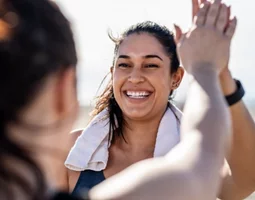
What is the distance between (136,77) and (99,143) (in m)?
0.49

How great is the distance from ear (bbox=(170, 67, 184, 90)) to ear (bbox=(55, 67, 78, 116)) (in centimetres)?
326

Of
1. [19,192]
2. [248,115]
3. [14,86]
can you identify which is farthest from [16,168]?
[248,115]

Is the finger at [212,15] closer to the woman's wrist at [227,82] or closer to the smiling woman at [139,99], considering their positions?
the woman's wrist at [227,82]

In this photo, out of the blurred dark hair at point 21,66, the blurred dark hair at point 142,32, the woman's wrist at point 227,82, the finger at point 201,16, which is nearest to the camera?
the blurred dark hair at point 21,66

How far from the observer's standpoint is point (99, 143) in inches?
179

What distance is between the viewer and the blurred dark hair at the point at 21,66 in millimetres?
1399

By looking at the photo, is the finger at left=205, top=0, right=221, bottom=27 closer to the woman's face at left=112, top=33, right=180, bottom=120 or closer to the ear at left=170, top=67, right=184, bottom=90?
the woman's face at left=112, top=33, right=180, bottom=120

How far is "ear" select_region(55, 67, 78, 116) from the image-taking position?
1.50 metres

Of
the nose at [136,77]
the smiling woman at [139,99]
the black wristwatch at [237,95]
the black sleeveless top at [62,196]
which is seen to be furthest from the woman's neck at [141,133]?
the black sleeveless top at [62,196]

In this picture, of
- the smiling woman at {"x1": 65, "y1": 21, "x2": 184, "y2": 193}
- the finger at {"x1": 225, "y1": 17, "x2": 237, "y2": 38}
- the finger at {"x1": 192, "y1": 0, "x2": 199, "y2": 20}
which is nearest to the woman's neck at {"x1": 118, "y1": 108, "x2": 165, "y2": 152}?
the smiling woman at {"x1": 65, "y1": 21, "x2": 184, "y2": 193}

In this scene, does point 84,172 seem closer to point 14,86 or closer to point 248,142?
point 248,142

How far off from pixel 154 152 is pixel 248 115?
1.52 m

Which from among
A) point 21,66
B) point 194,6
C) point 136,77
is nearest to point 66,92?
point 21,66

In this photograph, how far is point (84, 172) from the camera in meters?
4.45
